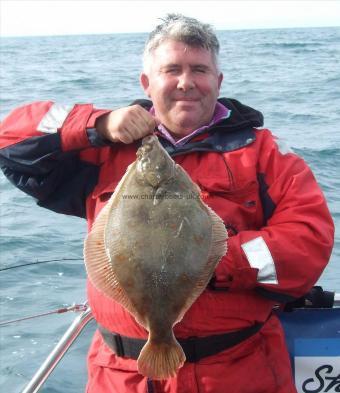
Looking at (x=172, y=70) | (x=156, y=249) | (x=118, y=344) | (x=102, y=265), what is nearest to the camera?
(x=156, y=249)

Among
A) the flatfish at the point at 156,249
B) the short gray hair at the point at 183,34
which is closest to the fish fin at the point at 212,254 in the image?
the flatfish at the point at 156,249

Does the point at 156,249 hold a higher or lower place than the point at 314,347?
higher

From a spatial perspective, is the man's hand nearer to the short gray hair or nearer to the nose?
the nose

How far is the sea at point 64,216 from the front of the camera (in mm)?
5645

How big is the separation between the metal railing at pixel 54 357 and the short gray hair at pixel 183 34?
170 cm

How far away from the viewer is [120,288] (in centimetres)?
253

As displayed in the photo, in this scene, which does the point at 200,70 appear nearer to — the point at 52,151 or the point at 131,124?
the point at 131,124

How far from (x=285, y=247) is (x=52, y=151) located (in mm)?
1275

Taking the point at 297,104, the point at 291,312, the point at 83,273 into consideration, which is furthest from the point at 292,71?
the point at 291,312

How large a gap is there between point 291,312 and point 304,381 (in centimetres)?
41

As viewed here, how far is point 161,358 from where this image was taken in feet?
8.38

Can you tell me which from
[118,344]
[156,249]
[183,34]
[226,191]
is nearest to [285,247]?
[226,191]

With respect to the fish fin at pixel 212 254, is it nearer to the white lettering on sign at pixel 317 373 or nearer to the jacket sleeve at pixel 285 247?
the jacket sleeve at pixel 285 247

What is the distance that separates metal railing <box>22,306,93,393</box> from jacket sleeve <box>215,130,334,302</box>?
1.29 m
